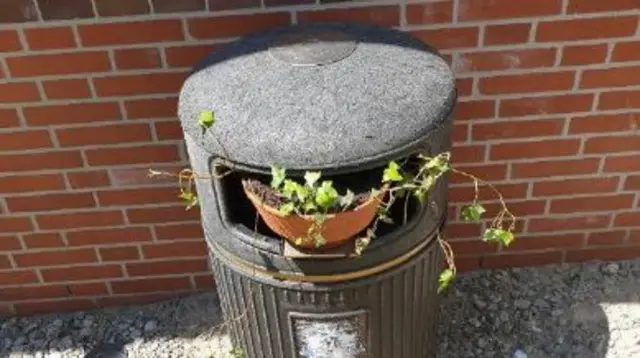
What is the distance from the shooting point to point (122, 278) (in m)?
2.95

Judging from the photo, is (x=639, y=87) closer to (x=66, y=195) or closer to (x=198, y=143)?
(x=198, y=143)

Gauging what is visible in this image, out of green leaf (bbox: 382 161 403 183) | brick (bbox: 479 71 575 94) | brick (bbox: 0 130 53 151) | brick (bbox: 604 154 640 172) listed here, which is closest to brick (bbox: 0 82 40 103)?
brick (bbox: 0 130 53 151)

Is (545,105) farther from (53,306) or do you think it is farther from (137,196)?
(53,306)

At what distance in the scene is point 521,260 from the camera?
9.94 feet

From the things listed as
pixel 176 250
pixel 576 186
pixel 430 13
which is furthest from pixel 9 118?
pixel 576 186

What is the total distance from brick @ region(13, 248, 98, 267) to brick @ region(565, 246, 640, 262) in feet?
6.26

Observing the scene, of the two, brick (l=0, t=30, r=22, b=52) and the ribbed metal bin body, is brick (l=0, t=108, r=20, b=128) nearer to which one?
brick (l=0, t=30, r=22, b=52)

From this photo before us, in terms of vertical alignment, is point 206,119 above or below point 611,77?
above

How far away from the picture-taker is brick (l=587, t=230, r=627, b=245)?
2.97 metres

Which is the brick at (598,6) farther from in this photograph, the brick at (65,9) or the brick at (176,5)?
the brick at (65,9)

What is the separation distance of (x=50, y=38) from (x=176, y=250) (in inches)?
36.8

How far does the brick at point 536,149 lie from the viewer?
269 cm

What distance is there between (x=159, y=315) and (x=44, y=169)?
2.43 feet

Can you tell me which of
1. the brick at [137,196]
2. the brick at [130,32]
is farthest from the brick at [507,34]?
the brick at [137,196]
